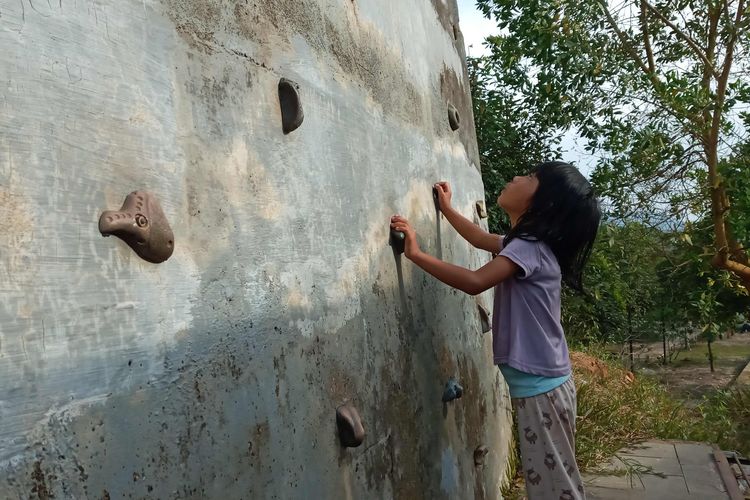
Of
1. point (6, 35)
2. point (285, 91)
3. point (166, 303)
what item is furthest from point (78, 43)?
point (285, 91)

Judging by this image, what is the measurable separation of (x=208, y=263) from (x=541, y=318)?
1317 mm

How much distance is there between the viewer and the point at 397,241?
234 cm

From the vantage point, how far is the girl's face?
8.02ft

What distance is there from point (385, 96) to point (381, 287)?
70 centimetres

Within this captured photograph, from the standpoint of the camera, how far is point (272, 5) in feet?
5.61

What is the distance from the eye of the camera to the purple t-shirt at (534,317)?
2.28 m

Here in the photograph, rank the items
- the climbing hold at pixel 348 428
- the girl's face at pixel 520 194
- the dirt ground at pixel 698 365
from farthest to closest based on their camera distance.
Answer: the dirt ground at pixel 698 365 → the girl's face at pixel 520 194 → the climbing hold at pixel 348 428

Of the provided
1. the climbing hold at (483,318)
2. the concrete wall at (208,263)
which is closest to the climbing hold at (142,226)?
the concrete wall at (208,263)

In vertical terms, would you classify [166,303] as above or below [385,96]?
below

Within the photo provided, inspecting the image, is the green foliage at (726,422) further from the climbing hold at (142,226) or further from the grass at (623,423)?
the climbing hold at (142,226)

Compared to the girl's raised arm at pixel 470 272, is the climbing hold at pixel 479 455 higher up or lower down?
lower down

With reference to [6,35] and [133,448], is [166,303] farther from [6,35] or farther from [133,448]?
[6,35]

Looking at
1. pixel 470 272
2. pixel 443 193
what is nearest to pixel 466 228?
pixel 443 193

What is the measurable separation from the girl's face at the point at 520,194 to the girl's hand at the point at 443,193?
0.36 m
